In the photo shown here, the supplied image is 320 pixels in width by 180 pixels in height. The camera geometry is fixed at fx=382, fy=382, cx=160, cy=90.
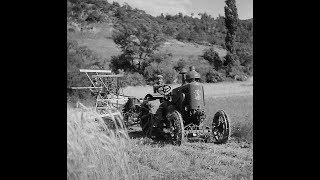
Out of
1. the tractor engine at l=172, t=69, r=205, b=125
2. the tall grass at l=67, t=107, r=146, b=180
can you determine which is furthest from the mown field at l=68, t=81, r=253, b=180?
the tractor engine at l=172, t=69, r=205, b=125

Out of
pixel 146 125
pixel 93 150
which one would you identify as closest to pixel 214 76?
pixel 93 150

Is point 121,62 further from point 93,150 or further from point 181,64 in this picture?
point 93,150

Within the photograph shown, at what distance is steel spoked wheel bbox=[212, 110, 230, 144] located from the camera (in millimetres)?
3641

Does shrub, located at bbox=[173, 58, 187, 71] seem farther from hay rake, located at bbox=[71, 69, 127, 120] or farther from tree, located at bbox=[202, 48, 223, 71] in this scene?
A: hay rake, located at bbox=[71, 69, 127, 120]

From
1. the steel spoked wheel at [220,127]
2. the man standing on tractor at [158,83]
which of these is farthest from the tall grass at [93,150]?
the steel spoked wheel at [220,127]

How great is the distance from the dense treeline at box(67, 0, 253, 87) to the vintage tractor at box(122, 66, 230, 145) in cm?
52

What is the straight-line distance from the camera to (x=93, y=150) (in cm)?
185

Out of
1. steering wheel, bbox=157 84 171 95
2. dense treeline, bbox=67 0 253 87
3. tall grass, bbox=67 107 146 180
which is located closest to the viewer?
tall grass, bbox=67 107 146 180

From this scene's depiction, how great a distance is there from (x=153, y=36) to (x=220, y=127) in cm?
135
